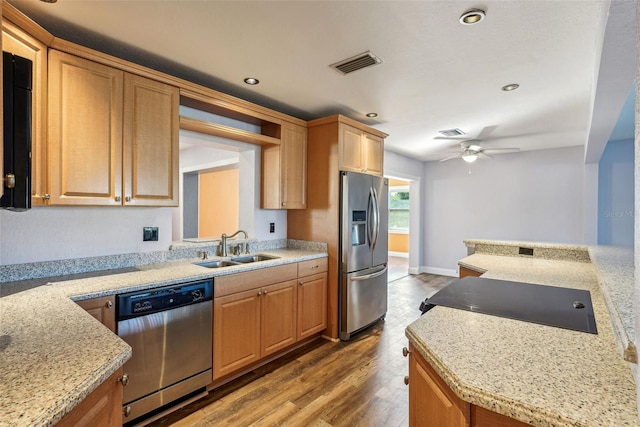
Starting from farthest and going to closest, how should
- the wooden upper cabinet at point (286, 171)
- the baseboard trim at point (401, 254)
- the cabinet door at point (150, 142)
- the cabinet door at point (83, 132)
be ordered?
the baseboard trim at point (401, 254) < the wooden upper cabinet at point (286, 171) < the cabinet door at point (150, 142) < the cabinet door at point (83, 132)

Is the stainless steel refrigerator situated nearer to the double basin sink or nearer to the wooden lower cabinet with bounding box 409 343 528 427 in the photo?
the double basin sink

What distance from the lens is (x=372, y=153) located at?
148 inches

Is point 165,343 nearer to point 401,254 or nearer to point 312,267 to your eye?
point 312,267

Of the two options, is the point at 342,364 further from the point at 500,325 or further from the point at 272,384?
the point at 500,325

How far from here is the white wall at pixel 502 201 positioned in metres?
5.12

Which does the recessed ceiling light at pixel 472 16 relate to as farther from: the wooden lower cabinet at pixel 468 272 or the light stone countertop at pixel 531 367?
the wooden lower cabinet at pixel 468 272

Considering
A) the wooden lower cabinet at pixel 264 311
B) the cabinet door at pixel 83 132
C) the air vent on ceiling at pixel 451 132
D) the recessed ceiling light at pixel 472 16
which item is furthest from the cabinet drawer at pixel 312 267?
the air vent on ceiling at pixel 451 132

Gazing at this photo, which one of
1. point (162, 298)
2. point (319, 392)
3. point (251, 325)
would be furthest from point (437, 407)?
point (251, 325)

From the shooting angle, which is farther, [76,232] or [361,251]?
[361,251]

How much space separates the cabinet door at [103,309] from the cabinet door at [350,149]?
89.0 inches

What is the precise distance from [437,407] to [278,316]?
6.28ft

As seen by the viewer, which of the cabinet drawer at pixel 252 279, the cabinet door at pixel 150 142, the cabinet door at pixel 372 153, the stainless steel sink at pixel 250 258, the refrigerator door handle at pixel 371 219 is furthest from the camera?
the cabinet door at pixel 372 153

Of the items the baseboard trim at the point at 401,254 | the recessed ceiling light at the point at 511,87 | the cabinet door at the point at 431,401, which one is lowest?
the baseboard trim at the point at 401,254

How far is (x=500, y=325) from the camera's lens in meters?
1.25
